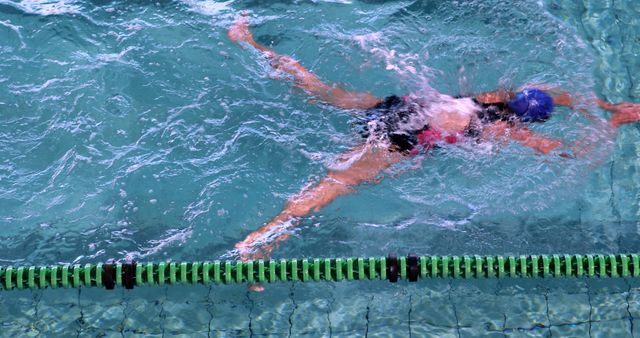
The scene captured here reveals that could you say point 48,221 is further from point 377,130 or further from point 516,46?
point 516,46

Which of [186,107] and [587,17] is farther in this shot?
[587,17]

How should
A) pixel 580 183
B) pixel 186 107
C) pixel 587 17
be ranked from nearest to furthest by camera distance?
pixel 580 183, pixel 186 107, pixel 587 17

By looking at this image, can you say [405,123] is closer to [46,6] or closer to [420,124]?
[420,124]

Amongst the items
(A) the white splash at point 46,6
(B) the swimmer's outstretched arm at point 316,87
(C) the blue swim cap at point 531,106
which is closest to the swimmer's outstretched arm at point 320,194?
(B) the swimmer's outstretched arm at point 316,87

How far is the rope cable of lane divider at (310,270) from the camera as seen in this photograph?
429 cm

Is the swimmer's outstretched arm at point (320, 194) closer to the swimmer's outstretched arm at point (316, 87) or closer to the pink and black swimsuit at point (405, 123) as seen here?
the pink and black swimsuit at point (405, 123)

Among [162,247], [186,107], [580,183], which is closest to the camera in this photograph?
[162,247]

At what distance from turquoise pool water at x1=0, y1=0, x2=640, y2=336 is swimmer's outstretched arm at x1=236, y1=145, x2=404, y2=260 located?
2.8 inches

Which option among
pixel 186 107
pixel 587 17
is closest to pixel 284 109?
pixel 186 107

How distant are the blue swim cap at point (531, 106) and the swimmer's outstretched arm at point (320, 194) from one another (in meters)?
0.92

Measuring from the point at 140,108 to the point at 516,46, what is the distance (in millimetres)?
3065

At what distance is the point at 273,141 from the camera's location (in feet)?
18.1

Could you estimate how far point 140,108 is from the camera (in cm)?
570

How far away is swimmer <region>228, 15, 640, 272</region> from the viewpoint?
5277 millimetres
